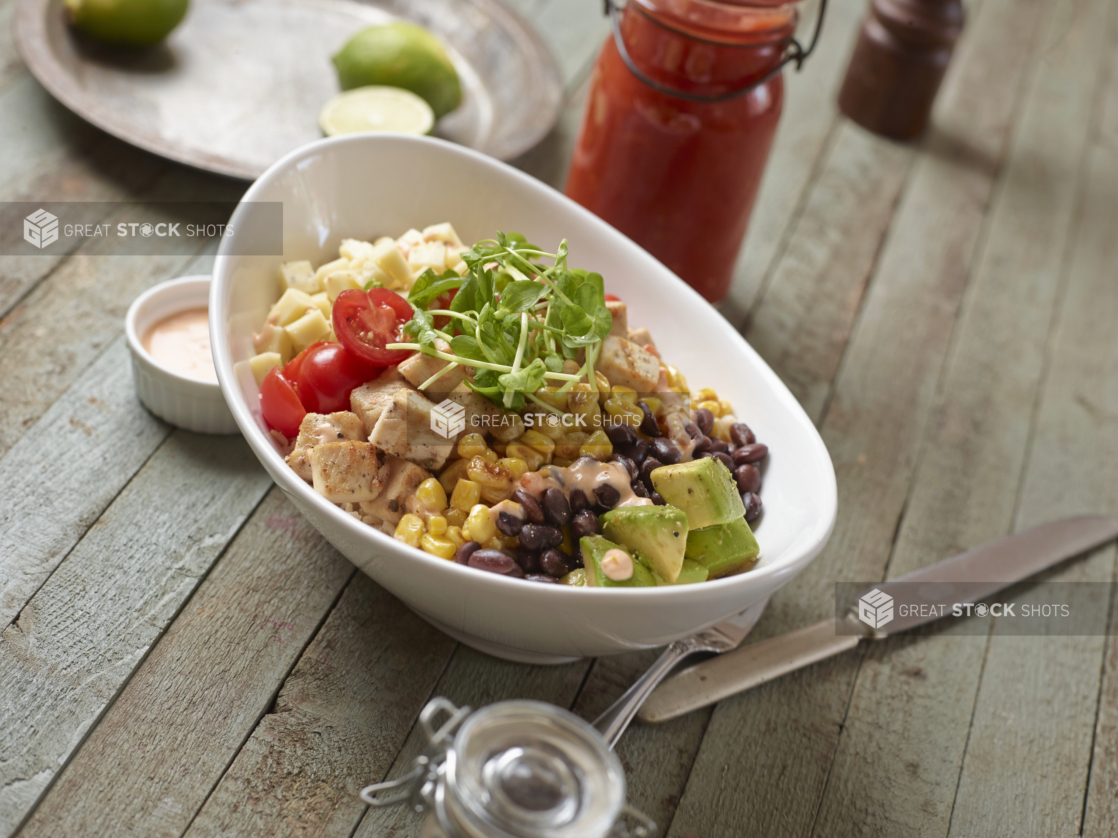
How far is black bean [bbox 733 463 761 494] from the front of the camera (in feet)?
6.41

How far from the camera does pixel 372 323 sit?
1.89m

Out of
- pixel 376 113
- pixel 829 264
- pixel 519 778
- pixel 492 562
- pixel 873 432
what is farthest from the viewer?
pixel 829 264

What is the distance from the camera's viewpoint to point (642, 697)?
1777 millimetres

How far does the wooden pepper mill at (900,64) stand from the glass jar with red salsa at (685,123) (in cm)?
126

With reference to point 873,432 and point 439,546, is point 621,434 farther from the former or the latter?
point 873,432

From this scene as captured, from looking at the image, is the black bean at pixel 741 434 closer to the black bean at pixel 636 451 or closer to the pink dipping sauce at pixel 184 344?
the black bean at pixel 636 451

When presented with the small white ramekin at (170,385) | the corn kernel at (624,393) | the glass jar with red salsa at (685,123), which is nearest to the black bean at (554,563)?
the corn kernel at (624,393)

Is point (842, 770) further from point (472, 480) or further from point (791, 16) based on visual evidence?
point (791, 16)

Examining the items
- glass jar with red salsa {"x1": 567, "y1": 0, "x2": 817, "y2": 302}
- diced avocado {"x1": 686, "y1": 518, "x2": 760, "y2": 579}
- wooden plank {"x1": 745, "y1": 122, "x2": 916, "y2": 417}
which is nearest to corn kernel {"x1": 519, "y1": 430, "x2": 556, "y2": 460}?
diced avocado {"x1": 686, "y1": 518, "x2": 760, "y2": 579}

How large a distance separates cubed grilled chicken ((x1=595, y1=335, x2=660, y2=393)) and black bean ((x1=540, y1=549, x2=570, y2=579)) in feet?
1.49

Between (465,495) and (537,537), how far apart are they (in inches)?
6.6

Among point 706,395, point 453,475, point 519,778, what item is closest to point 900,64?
point 706,395

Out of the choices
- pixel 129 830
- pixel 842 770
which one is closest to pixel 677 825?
pixel 842 770

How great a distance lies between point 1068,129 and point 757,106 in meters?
2.57
